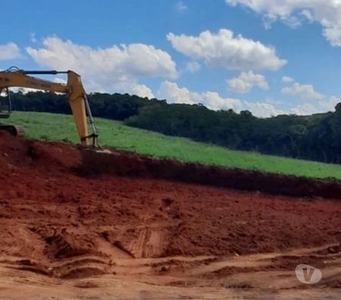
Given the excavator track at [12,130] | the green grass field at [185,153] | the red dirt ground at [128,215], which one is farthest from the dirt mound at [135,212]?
the green grass field at [185,153]

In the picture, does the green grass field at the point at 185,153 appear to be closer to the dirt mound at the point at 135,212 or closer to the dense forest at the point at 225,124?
the dirt mound at the point at 135,212

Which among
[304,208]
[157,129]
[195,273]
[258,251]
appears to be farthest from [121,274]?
[157,129]

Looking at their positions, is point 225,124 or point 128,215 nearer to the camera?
point 128,215

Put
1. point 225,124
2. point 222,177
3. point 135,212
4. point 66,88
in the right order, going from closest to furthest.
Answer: point 135,212 → point 66,88 → point 222,177 → point 225,124

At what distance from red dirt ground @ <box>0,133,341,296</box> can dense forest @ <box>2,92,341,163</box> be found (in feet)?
121

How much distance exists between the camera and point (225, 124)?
64.1 meters

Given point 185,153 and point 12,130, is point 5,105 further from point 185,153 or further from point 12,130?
point 185,153

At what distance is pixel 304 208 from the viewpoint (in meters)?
18.7

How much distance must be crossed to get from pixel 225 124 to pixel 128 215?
49484 millimetres

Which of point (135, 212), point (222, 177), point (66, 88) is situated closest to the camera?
point (135, 212)
